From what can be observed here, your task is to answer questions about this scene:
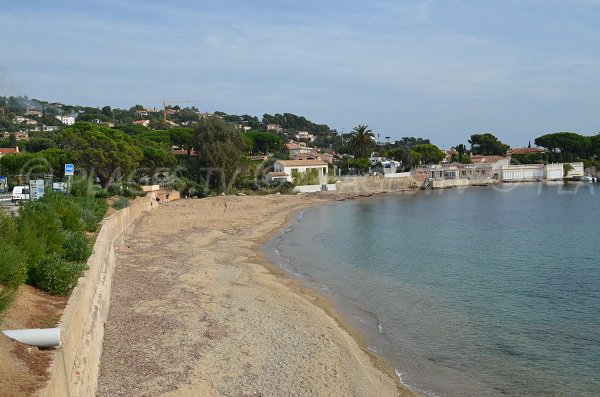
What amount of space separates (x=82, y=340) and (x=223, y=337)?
4.60m

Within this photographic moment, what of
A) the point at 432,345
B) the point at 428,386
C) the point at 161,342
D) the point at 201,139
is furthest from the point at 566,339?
the point at 201,139

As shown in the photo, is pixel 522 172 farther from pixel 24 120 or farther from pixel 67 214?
pixel 24 120

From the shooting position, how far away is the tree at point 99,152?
4200 cm

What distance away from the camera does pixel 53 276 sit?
9867 mm

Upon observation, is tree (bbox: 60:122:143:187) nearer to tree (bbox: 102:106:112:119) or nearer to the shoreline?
the shoreline

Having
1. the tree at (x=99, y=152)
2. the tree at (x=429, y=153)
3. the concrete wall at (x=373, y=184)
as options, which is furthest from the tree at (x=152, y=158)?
the tree at (x=429, y=153)

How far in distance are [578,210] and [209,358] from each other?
161ft

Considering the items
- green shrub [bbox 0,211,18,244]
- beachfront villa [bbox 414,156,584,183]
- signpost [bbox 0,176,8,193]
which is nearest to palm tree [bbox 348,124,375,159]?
beachfront villa [bbox 414,156,584,183]

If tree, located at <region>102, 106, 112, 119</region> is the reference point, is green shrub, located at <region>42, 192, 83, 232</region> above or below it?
below

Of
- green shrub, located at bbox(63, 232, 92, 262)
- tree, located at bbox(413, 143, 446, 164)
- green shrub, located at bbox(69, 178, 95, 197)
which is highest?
tree, located at bbox(413, 143, 446, 164)

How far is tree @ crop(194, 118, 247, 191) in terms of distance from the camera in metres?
57.7

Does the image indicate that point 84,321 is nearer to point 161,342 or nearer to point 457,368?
point 161,342

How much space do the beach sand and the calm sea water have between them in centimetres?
107

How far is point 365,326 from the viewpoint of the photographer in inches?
587
